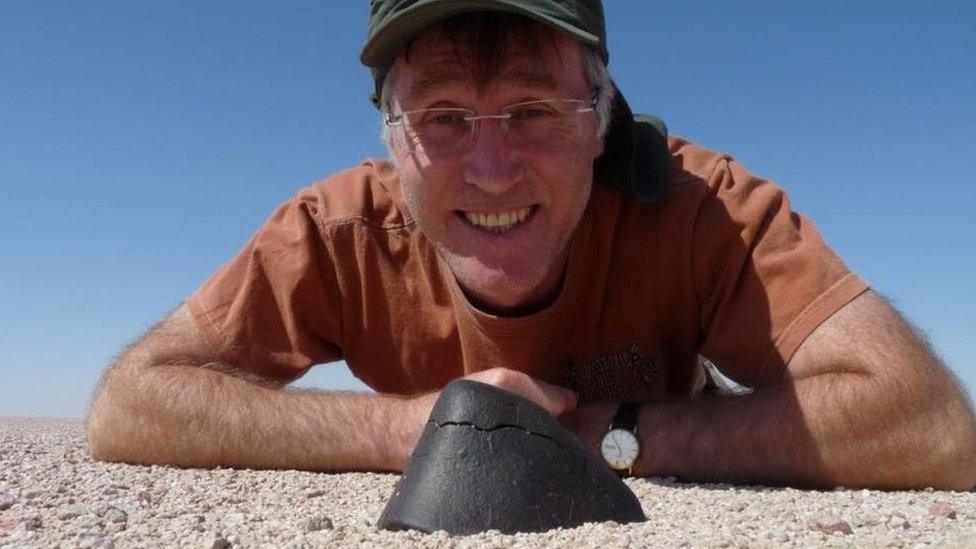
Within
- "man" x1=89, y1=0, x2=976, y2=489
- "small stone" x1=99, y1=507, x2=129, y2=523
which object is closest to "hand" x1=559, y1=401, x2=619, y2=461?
"man" x1=89, y1=0, x2=976, y2=489

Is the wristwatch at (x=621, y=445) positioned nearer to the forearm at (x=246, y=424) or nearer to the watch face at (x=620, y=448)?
the watch face at (x=620, y=448)

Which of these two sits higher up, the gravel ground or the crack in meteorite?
the crack in meteorite

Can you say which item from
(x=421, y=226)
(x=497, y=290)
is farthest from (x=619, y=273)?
(x=421, y=226)

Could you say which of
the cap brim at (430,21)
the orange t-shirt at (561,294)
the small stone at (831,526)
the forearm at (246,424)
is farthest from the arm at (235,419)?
the cap brim at (430,21)

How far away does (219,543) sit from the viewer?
2.25 m

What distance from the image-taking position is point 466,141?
378 cm

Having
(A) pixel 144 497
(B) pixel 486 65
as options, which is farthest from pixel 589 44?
(A) pixel 144 497

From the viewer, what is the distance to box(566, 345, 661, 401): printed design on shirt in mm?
4195

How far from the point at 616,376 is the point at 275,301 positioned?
154 cm

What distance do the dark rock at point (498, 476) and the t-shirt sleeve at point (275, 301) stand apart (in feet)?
5.55

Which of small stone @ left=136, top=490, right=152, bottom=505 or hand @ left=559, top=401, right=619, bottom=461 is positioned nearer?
small stone @ left=136, top=490, right=152, bottom=505

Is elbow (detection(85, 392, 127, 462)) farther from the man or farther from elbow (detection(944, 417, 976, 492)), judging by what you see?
elbow (detection(944, 417, 976, 492))

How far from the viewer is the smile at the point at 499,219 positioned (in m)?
3.91

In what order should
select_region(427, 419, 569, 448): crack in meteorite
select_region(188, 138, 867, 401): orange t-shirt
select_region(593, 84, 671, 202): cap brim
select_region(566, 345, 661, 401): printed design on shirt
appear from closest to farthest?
select_region(427, 419, 569, 448): crack in meteorite < select_region(188, 138, 867, 401): orange t-shirt < select_region(593, 84, 671, 202): cap brim < select_region(566, 345, 661, 401): printed design on shirt
